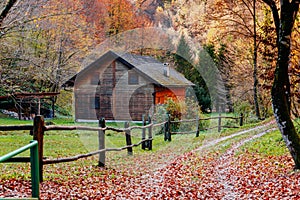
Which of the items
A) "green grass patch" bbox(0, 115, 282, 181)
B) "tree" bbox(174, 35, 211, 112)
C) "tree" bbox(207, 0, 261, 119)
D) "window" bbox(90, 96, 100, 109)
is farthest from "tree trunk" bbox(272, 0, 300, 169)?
"tree" bbox(174, 35, 211, 112)

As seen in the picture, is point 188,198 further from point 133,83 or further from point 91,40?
point 91,40

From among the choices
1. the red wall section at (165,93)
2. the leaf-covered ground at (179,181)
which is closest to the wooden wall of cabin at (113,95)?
the red wall section at (165,93)

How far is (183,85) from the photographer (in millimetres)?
30500

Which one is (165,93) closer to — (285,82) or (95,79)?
(95,79)

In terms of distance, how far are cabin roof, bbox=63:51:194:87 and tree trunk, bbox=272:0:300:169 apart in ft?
67.8

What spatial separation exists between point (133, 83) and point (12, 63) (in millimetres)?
14008

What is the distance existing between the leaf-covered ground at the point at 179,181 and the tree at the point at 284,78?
0.73m

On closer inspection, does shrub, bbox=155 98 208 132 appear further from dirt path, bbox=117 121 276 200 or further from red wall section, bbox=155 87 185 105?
dirt path, bbox=117 121 276 200

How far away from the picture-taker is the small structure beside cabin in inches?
1198

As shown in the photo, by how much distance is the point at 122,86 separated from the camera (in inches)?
1257

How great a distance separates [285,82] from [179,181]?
10.8 feet

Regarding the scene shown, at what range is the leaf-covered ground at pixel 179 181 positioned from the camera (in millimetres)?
7113

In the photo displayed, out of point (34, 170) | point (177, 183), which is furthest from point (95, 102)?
point (34, 170)

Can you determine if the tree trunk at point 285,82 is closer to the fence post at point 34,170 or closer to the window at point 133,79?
the fence post at point 34,170
